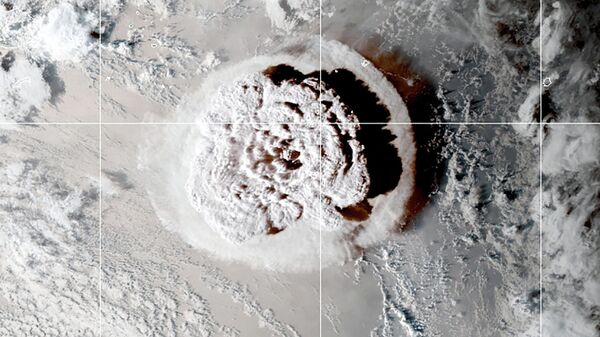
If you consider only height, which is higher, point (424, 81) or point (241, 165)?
point (424, 81)

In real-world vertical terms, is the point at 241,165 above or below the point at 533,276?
below

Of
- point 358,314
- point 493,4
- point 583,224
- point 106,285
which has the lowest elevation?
point 106,285

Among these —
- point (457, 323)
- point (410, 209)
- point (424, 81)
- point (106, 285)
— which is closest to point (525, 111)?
point (424, 81)

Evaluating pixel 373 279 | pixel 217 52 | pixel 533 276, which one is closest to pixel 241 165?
pixel 217 52

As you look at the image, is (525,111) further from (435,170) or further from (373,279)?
(373,279)

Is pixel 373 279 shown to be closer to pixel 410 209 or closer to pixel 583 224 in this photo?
pixel 410 209

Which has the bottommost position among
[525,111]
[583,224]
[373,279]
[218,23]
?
[373,279]

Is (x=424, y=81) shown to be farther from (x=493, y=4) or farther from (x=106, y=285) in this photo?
(x=106, y=285)
